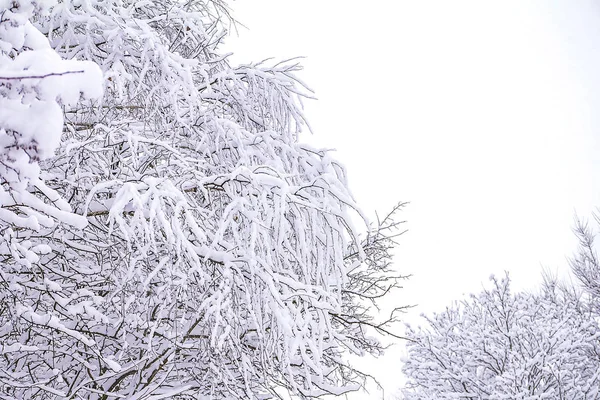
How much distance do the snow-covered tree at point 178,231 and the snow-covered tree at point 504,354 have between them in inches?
268

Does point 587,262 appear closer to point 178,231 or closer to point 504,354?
point 504,354

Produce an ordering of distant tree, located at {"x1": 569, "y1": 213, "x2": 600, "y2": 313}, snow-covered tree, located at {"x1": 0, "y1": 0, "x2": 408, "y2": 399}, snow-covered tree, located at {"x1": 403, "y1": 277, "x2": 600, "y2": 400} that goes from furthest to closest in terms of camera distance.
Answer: distant tree, located at {"x1": 569, "y1": 213, "x2": 600, "y2": 313}, snow-covered tree, located at {"x1": 403, "y1": 277, "x2": 600, "y2": 400}, snow-covered tree, located at {"x1": 0, "y1": 0, "x2": 408, "y2": 399}

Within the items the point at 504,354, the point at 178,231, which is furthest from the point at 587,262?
the point at 178,231

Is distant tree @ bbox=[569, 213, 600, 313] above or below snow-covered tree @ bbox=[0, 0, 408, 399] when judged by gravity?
above

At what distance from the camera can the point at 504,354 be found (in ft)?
32.0

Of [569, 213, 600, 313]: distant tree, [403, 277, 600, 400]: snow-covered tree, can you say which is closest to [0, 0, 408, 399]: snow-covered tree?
[403, 277, 600, 400]: snow-covered tree

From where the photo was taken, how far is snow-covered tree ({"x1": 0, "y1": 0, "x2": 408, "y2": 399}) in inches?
92.3

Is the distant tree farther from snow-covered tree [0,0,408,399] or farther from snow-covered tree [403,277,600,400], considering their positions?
→ snow-covered tree [0,0,408,399]

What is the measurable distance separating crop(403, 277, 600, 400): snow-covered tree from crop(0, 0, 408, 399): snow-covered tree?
6.81 m

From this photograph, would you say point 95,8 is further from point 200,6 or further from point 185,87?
point 200,6

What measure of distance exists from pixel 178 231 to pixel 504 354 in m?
9.40

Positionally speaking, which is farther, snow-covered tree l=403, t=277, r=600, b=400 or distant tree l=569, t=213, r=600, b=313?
distant tree l=569, t=213, r=600, b=313

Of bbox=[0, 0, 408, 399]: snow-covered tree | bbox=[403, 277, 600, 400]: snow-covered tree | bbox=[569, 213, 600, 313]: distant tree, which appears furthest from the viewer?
bbox=[569, 213, 600, 313]: distant tree

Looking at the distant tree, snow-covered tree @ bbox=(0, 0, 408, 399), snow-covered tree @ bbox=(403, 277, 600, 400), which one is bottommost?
snow-covered tree @ bbox=(0, 0, 408, 399)
